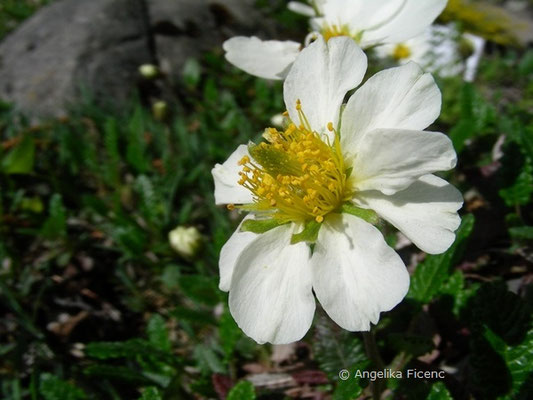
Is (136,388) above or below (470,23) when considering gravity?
above

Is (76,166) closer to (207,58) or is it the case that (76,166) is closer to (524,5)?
(207,58)

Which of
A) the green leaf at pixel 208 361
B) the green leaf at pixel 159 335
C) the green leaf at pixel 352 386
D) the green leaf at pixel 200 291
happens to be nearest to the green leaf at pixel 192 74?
the green leaf at pixel 200 291

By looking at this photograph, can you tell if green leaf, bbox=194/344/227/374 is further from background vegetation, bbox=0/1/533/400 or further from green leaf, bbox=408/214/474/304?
green leaf, bbox=408/214/474/304

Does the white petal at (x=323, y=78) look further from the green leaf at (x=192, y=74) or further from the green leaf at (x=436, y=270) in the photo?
the green leaf at (x=192, y=74)

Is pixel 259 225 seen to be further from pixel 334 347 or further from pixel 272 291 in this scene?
pixel 334 347

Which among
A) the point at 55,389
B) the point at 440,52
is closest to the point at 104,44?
the point at 440,52

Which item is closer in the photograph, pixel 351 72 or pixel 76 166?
pixel 351 72

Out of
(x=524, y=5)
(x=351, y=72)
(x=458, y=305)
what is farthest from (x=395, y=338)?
(x=524, y=5)

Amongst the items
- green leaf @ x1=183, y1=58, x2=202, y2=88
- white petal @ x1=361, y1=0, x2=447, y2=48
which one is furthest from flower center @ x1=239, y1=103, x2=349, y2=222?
green leaf @ x1=183, y1=58, x2=202, y2=88
